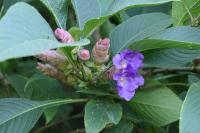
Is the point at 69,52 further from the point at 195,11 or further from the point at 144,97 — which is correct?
the point at 195,11

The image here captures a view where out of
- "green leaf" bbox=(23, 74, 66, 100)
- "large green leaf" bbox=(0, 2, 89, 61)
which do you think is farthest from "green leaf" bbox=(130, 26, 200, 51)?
"green leaf" bbox=(23, 74, 66, 100)

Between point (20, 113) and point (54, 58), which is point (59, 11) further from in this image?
point (20, 113)

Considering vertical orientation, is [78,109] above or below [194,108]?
below

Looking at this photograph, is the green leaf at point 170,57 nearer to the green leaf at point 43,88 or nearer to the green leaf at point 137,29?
the green leaf at point 137,29

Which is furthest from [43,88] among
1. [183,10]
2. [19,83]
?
[183,10]

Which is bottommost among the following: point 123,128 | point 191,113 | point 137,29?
point 123,128

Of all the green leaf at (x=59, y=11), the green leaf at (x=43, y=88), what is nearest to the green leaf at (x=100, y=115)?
the green leaf at (x=59, y=11)

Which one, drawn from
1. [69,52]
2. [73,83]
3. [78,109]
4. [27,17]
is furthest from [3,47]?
[78,109]
